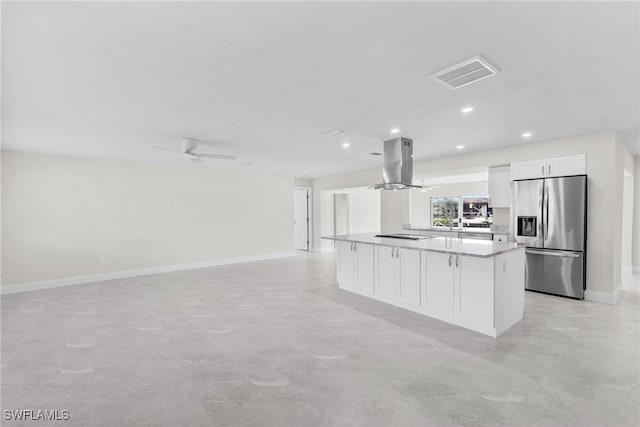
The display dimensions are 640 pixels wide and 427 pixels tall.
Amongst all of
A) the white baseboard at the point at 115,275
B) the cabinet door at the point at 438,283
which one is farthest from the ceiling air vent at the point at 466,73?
the white baseboard at the point at 115,275

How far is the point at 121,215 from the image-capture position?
19.7 ft

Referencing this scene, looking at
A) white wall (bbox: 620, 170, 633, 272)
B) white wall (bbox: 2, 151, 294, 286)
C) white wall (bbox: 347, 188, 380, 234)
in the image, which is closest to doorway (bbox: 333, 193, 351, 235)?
white wall (bbox: 347, 188, 380, 234)

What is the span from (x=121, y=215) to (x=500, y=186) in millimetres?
7534

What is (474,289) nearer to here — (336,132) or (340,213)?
(336,132)

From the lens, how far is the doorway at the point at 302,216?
32.3ft

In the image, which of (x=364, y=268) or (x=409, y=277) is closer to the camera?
(x=409, y=277)

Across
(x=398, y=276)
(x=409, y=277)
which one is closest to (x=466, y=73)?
(x=409, y=277)

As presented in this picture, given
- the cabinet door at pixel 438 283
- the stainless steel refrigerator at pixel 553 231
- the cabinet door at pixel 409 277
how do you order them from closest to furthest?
the cabinet door at pixel 438 283 < the cabinet door at pixel 409 277 < the stainless steel refrigerator at pixel 553 231

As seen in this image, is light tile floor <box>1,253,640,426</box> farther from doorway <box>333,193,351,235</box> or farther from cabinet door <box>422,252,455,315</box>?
doorway <box>333,193,351,235</box>

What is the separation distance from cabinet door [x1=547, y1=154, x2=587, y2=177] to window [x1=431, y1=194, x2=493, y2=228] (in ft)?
14.1

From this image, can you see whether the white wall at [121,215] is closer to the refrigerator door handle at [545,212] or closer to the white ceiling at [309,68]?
the white ceiling at [309,68]

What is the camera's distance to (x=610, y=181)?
→ 407 cm

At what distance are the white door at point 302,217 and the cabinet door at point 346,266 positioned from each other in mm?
5014

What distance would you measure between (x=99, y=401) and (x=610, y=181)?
6.33 metres
